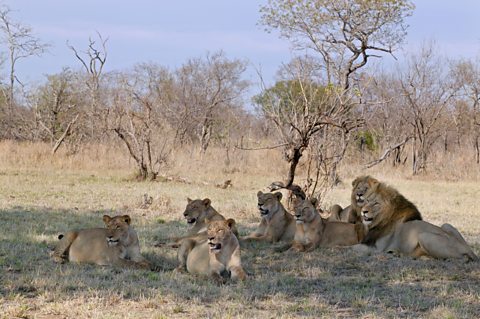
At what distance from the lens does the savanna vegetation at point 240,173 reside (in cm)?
564

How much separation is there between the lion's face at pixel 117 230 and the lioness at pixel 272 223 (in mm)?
2330

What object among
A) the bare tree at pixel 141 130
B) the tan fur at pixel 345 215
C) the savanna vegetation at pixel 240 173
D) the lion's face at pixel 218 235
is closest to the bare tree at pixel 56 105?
the savanna vegetation at pixel 240 173

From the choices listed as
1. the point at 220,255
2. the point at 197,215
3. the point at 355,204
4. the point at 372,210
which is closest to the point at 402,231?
the point at 372,210

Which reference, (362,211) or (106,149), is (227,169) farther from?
(362,211)

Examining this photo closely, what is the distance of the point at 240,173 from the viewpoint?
71.1 ft

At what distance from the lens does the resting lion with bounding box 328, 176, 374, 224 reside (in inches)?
324

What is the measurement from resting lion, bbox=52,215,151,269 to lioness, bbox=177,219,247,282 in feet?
1.95

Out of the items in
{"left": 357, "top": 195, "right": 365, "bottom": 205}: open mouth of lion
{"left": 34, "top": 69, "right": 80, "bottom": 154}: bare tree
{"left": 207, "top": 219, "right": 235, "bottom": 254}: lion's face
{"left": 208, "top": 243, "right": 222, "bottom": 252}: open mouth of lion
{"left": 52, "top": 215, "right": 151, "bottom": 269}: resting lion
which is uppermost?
{"left": 34, "top": 69, "right": 80, "bottom": 154}: bare tree

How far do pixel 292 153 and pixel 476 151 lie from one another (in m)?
17.1

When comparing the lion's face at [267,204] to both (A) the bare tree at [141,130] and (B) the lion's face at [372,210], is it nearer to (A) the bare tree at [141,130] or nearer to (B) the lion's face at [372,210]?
(B) the lion's face at [372,210]

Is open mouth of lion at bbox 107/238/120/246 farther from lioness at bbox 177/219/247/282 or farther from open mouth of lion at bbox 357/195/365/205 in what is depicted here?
open mouth of lion at bbox 357/195/365/205

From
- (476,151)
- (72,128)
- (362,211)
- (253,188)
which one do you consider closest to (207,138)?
(72,128)

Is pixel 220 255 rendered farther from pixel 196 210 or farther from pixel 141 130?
pixel 141 130

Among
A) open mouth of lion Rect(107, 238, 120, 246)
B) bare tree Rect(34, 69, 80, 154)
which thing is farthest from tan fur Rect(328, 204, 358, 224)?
bare tree Rect(34, 69, 80, 154)
